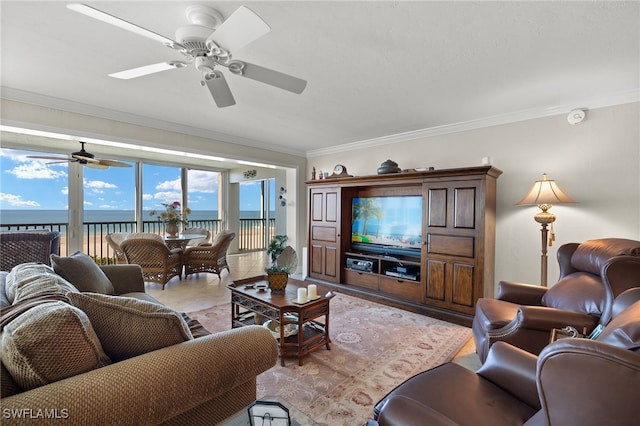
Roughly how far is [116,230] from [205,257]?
2902 millimetres

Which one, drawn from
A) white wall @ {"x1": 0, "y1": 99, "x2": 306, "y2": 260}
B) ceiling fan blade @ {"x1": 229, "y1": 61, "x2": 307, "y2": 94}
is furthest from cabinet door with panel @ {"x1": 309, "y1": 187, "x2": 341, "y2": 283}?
ceiling fan blade @ {"x1": 229, "y1": 61, "x2": 307, "y2": 94}

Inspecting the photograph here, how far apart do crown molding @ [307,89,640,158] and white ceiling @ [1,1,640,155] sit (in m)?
0.02

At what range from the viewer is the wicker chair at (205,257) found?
4.97 m

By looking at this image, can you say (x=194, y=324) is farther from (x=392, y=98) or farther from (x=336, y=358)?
(x=392, y=98)

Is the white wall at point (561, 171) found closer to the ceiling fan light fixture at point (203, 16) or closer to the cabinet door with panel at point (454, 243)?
the cabinet door with panel at point (454, 243)

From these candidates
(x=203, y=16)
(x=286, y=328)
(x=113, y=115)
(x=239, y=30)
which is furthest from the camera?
(x=113, y=115)

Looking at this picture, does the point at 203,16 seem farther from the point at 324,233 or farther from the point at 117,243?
the point at 117,243

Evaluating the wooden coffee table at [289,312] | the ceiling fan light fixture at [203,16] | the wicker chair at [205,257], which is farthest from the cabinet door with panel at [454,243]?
the wicker chair at [205,257]

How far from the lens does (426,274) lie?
3518 millimetres

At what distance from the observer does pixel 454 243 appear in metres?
3.31

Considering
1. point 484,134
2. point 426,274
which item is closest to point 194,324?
point 426,274

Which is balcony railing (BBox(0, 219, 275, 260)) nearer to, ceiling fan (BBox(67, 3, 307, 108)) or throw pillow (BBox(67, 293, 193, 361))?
ceiling fan (BBox(67, 3, 307, 108))

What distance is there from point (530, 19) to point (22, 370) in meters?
2.83

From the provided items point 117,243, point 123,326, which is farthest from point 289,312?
point 117,243
